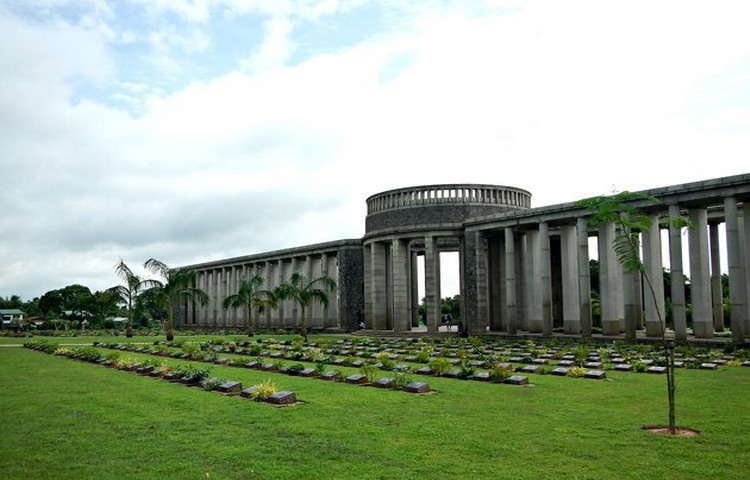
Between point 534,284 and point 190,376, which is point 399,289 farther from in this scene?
point 190,376

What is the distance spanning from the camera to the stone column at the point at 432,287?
162 ft

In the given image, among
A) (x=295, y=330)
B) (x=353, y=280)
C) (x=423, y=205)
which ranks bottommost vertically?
Result: (x=295, y=330)

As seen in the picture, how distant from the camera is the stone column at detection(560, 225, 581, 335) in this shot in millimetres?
42281

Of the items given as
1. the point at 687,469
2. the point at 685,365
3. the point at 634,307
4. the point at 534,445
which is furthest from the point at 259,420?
the point at 634,307

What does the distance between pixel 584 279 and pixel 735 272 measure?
8.96m

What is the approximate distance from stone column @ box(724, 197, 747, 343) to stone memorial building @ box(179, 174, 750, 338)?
0.17 feet

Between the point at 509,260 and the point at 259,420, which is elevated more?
the point at 509,260

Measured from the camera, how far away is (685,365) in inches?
920

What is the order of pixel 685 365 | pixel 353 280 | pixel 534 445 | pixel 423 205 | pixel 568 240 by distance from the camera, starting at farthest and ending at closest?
1. pixel 353 280
2. pixel 423 205
3. pixel 568 240
4. pixel 685 365
5. pixel 534 445

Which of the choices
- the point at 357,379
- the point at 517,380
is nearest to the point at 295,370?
the point at 357,379

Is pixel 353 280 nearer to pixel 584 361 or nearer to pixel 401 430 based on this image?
pixel 584 361

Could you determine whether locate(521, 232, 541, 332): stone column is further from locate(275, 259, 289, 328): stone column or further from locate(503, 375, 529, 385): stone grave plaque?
locate(503, 375, 529, 385): stone grave plaque

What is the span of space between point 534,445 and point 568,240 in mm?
35492

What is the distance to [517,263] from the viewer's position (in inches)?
1992
